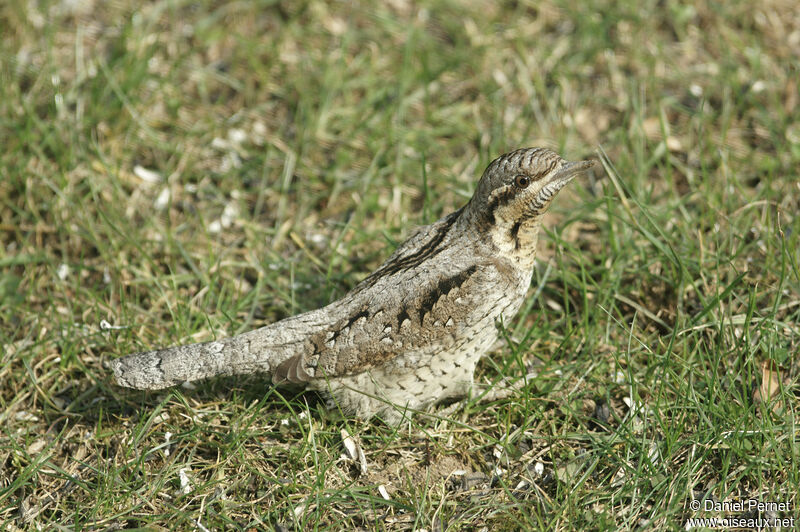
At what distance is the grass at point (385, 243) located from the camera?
12.3ft

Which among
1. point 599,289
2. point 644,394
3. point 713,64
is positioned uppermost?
point 713,64

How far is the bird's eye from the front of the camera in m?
3.72

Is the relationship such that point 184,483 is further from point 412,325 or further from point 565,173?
point 565,173

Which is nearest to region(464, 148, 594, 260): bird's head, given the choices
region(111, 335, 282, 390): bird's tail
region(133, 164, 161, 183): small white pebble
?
region(111, 335, 282, 390): bird's tail

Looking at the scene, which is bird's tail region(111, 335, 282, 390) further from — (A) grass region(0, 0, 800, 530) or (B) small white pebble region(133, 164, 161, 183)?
(B) small white pebble region(133, 164, 161, 183)

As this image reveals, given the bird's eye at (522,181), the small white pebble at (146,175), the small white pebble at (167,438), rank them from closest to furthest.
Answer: the bird's eye at (522,181) → the small white pebble at (167,438) → the small white pebble at (146,175)

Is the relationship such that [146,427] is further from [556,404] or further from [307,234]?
[556,404]

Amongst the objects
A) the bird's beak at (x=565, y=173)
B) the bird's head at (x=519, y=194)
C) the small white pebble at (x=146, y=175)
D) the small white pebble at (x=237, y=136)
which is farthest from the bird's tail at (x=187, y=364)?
the small white pebble at (x=237, y=136)

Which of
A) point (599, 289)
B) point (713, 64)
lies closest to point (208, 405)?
point (599, 289)

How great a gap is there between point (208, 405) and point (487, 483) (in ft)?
5.07

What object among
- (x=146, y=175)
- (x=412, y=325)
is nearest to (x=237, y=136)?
(x=146, y=175)

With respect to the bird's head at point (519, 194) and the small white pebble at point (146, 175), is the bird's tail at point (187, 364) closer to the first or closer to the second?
the bird's head at point (519, 194)

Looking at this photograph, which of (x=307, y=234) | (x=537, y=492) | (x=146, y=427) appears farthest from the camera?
(x=307, y=234)

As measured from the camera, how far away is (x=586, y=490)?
12.1 ft
